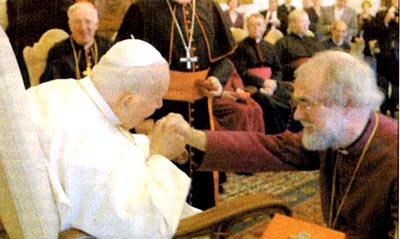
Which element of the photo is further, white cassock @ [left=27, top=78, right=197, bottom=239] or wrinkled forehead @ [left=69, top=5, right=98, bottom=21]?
wrinkled forehead @ [left=69, top=5, right=98, bottom=21]

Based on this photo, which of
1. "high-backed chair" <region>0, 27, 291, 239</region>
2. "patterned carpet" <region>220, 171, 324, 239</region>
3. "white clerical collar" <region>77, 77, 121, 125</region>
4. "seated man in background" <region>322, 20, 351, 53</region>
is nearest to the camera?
"high-backed chair" <region>0, 27, 291, 239</region>

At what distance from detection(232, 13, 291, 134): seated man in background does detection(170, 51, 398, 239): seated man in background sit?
55 millimetres

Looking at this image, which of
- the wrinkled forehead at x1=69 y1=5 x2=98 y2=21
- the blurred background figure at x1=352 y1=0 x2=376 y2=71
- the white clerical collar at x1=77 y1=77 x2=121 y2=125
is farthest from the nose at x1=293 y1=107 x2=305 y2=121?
the wrinkled forehead at x1=69 y1=5 x2=98 y2=21

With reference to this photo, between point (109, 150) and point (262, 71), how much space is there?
482 millimetres

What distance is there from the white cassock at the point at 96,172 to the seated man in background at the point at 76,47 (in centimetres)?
11

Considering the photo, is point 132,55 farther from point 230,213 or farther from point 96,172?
point 230,213

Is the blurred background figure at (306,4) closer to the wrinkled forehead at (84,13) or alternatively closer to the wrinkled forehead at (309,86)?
the wrinkled forehead at (309,86)

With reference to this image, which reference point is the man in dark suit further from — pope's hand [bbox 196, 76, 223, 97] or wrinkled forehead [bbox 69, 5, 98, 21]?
wrinkled forehead [bbox 69, 5, 98, 21]

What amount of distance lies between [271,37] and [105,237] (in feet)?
2.21

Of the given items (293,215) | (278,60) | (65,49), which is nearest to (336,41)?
(278,60)

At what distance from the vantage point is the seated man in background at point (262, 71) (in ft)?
4.73

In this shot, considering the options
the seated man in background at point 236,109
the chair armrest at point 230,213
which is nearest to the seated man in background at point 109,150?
the chair armrest at point 230,213

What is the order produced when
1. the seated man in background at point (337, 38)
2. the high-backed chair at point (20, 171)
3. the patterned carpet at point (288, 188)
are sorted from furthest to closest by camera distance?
the patterned carpet at point (288, 188) < the seated man in background at point (337, 38) < the high-backed chair at point (20, 171)

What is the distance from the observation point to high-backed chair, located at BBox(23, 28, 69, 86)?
1406 millimetres
